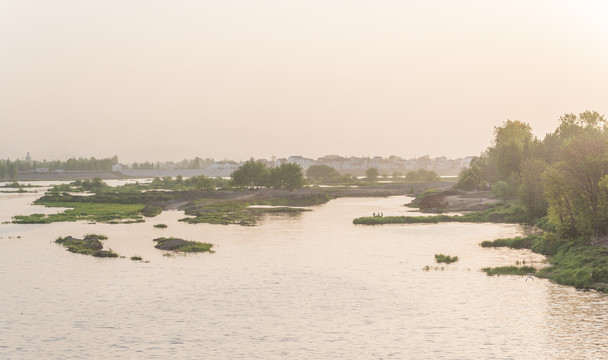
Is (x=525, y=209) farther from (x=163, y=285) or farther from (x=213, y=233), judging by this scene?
(x=163, y=285)

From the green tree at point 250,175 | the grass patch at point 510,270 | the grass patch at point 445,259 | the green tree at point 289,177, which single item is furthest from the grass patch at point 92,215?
the grass patch at point 510,270

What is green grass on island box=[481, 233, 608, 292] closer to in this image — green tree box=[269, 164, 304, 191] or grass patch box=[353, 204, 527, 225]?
grass patch box=[353, 204, 527, 225]

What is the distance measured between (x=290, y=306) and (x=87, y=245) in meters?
35.4

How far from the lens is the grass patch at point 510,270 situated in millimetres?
49969

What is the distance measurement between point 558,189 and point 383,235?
2619 centimetres

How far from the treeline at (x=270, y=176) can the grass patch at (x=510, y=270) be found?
372ft

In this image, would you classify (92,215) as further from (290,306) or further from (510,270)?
(510,270)

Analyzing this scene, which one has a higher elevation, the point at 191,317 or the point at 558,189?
the point at 558,189

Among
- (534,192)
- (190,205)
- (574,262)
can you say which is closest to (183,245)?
(574,262)

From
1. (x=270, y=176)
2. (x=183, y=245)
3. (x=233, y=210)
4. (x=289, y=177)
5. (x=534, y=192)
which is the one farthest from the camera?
(x=270, y=176)

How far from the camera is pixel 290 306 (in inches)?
1590

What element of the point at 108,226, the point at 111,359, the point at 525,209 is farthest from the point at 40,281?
the point at 525,209

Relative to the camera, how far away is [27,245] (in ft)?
228

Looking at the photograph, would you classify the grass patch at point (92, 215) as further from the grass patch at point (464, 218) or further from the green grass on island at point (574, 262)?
the green grass on island at point (574, 262)
